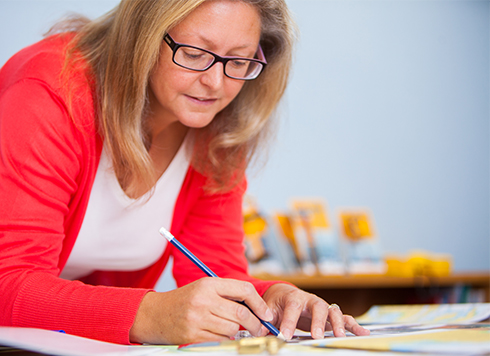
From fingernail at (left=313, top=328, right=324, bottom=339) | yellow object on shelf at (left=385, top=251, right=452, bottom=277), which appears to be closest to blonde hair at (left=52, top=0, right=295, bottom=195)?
fingernail at (left=313, top=328, right=324, bottom=339)

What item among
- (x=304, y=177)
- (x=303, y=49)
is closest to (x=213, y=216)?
(x=304, y=177)

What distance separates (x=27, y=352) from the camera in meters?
0.53

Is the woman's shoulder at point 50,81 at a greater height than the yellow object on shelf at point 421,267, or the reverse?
the woman's shoulder at point 50,81

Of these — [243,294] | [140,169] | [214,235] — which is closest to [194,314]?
[243,294]

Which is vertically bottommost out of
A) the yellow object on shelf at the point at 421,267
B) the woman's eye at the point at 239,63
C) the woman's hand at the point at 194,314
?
the yellow object on shelf at the point at 421,267

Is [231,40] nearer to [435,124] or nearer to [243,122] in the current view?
[243,122]

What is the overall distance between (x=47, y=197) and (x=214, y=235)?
0.43 meters

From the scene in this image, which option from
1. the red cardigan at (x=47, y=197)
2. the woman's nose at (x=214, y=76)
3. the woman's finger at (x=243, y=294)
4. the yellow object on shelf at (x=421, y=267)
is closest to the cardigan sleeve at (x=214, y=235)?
the red cardigan at (x=47, y=197)

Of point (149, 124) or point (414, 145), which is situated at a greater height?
point (149, 124)

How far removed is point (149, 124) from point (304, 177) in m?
1.56

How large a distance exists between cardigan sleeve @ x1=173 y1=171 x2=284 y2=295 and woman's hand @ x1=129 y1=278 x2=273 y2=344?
0.40 m

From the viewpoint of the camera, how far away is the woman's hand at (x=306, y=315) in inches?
29.4

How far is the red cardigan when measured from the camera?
0.67 m

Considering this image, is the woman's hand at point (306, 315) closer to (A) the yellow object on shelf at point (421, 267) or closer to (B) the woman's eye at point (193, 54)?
(B) the woman's eye at point (193, 54)
